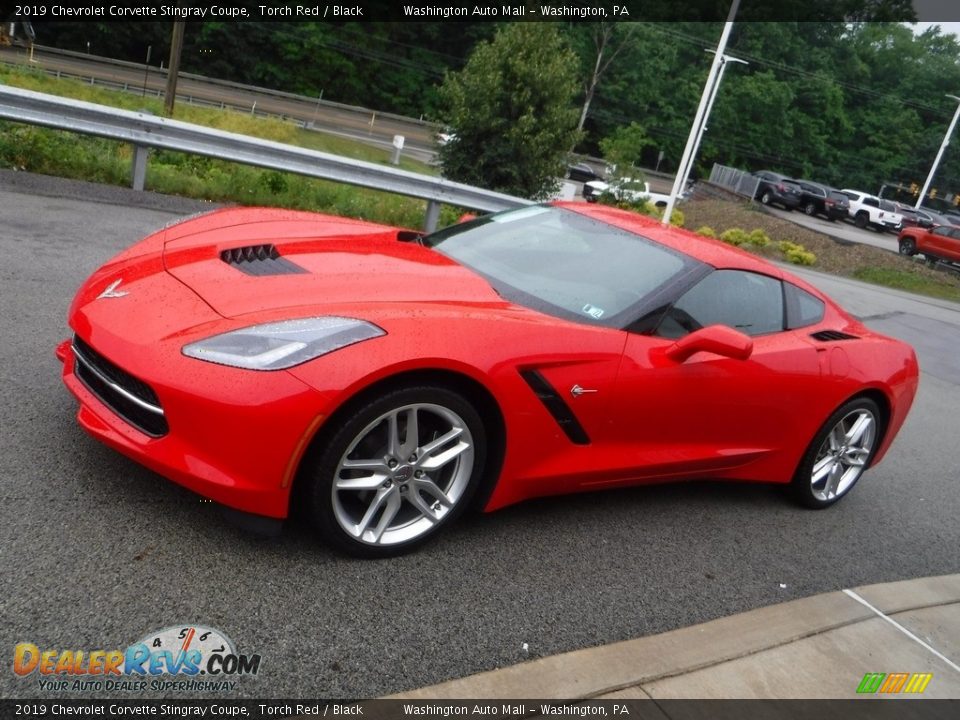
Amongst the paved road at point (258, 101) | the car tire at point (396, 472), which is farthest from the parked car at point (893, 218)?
the car tire at point (396, 472)

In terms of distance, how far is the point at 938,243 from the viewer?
29.7 meters

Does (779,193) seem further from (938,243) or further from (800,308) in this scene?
(800,308)

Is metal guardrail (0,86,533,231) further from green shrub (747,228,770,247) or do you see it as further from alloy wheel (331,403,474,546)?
green shrub (747,228,770,247)

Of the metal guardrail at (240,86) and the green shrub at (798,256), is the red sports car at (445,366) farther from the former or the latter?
the metal guardrail at (240,86)

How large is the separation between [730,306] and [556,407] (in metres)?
1.31

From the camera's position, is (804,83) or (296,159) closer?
(296,159)

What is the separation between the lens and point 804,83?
234 feet

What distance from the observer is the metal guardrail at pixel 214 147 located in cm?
793

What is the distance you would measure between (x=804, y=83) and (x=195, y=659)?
78.6 metres

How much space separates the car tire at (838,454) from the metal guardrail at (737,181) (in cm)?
4552

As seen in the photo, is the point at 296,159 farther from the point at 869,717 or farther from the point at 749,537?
the point at 869,717

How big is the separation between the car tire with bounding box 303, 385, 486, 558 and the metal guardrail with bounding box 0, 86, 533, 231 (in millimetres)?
6621

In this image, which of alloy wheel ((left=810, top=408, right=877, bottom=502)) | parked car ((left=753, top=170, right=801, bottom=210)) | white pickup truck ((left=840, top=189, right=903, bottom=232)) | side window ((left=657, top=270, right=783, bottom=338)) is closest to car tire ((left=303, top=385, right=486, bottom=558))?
side window ((left=657, top=270, right=783, bottom=338))

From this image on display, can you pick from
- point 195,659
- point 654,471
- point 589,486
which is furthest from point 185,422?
point 654,471
